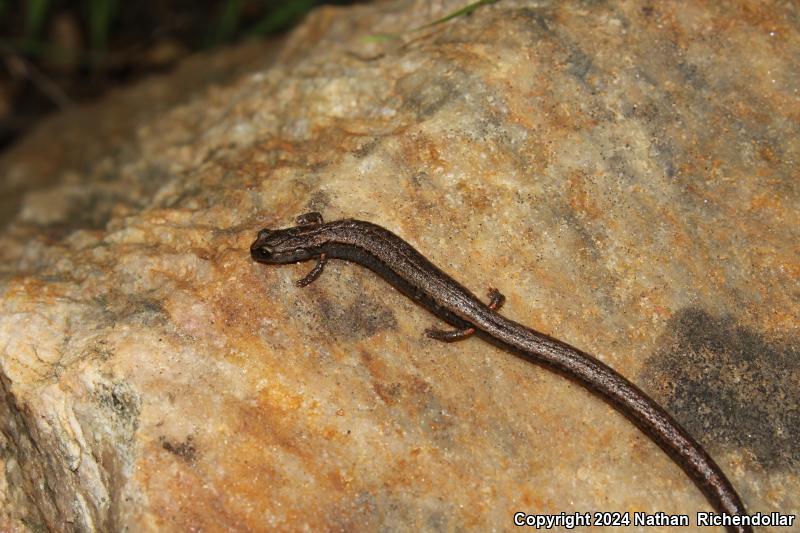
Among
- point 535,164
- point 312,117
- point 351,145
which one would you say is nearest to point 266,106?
point 312,117

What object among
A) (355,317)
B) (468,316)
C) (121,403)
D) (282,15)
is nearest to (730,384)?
(468,316)

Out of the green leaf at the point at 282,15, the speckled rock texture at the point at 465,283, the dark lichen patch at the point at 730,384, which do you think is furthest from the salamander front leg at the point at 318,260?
the green leaf at the point at 282,15

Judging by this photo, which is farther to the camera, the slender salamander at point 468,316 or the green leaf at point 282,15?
the green leaf at point 282,15

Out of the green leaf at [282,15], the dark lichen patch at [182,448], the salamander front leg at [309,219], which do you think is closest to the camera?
the dark lichen patch at [182,448]

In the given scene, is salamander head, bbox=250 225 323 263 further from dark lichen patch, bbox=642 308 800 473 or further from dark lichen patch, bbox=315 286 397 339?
dark lichen patch, bbox=642 308 800 473

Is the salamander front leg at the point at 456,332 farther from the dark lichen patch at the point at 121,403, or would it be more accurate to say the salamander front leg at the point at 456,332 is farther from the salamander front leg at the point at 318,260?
the dark lichen patch at the point at 121,403

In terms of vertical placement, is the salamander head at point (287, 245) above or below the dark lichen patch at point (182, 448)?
above
